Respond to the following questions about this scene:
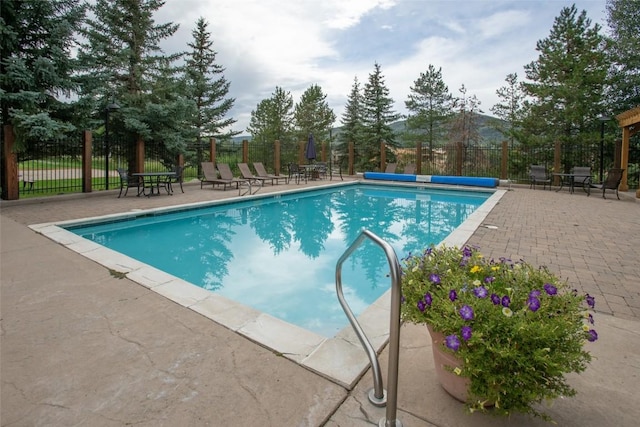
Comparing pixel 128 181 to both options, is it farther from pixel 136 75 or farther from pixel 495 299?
pixel 495 299

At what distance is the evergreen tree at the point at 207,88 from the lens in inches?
767

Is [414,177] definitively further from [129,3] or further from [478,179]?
[129,3]

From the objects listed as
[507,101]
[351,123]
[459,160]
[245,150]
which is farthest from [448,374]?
[507,101]

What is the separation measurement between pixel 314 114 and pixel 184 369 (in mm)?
29933

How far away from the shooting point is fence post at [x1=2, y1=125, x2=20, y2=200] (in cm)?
805

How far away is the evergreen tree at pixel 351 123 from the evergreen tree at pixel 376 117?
0.66 metres

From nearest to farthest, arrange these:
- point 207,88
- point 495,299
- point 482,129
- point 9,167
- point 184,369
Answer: point 495,299 → point 184,369 → point 9,167 → point 207,88 → point 482,129

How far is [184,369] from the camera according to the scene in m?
1.97

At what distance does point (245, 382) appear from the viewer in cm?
185

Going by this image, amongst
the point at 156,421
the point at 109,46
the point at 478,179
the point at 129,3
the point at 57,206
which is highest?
the point at 129,3

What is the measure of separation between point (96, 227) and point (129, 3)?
1207cm

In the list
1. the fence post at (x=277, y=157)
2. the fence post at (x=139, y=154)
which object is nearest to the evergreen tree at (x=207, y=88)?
the fence post at (x=277, y=157)

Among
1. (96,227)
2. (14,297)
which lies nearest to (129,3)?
(96,227)

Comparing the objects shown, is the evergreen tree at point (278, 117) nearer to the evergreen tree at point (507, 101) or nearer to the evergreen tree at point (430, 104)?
the evergreen tree at point (430, 104)
